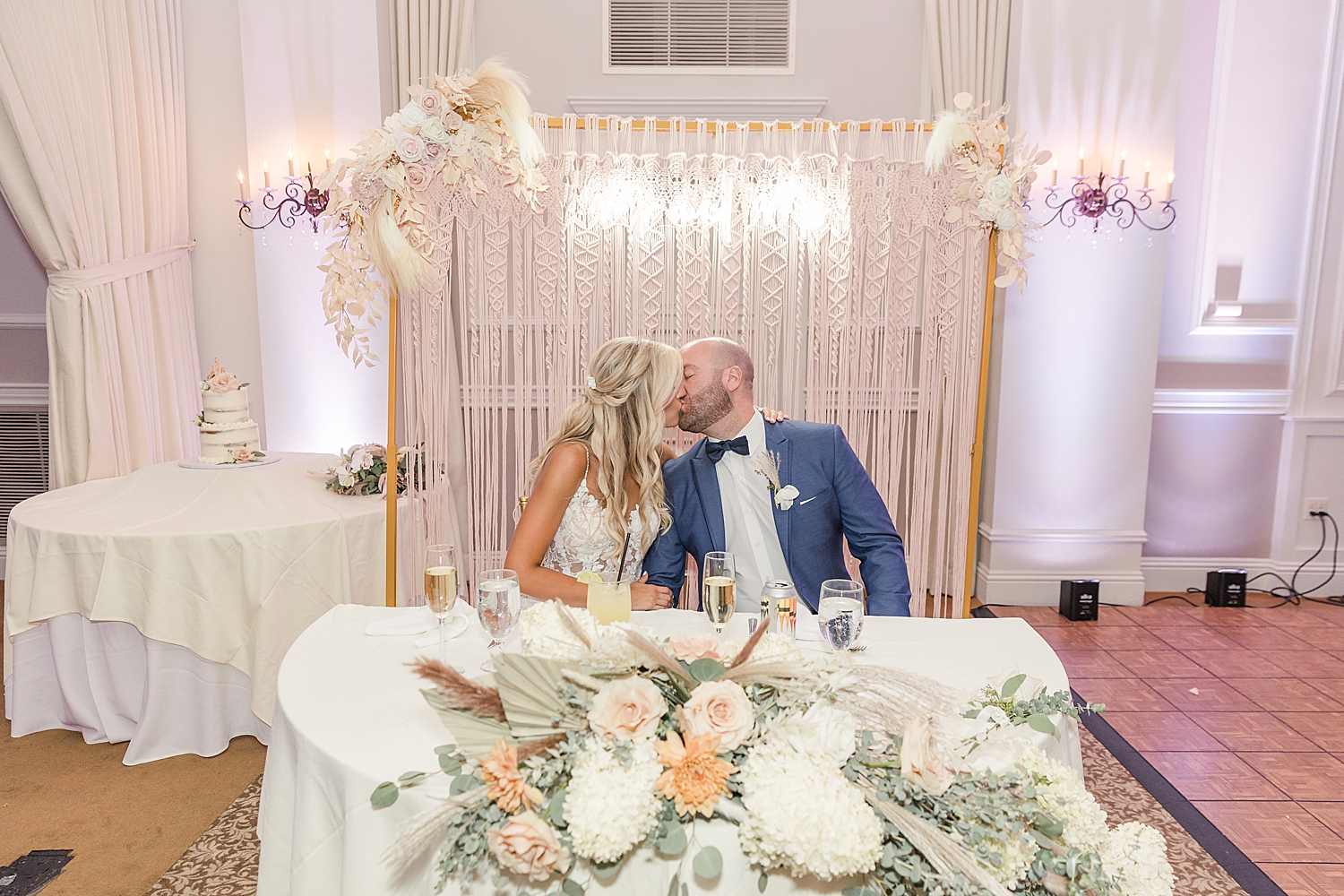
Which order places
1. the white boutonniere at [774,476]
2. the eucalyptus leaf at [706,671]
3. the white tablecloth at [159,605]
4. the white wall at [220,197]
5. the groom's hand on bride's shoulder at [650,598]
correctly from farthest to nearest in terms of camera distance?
the white wall at [220,197], the white tablecloth at [159,605], the white boutonniere at [774,476], the groom's hand on bride's shoulder at [650,598], the eucalyptus leaf at [706,671]

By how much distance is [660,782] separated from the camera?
105 centimetres

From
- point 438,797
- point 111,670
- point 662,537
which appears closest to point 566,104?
point 662,537

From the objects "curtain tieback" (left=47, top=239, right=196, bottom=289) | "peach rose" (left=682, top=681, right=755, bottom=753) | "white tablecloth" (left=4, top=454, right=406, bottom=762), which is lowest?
"white tablecloth" (left=4, top=454, right=406, bottom=762)

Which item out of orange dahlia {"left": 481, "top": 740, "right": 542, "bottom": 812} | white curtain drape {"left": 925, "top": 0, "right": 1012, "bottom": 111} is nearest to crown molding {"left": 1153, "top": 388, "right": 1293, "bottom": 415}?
white curtain drape {"left": 925, "top": 0, "right": 1012, "bottom": 111}

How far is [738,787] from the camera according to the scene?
1.14 metres

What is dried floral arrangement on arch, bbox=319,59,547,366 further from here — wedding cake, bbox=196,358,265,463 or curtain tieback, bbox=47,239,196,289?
curtain tieback, bbox=47,239,196,289

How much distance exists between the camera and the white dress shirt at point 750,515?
2.71 meters

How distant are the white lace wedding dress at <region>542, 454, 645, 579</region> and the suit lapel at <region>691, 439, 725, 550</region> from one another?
200mm

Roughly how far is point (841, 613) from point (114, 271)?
400cm

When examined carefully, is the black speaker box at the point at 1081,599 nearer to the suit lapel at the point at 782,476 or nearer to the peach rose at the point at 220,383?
the suit lapel at the point at 782,476

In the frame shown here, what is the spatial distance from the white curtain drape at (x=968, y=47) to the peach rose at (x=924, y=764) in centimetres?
434

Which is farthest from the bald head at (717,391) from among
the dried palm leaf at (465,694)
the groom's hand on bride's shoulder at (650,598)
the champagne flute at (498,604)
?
the dried palm leaf at (465,694)

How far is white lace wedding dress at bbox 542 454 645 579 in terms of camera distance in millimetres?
2611

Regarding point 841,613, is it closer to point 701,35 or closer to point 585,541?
point 585,541
